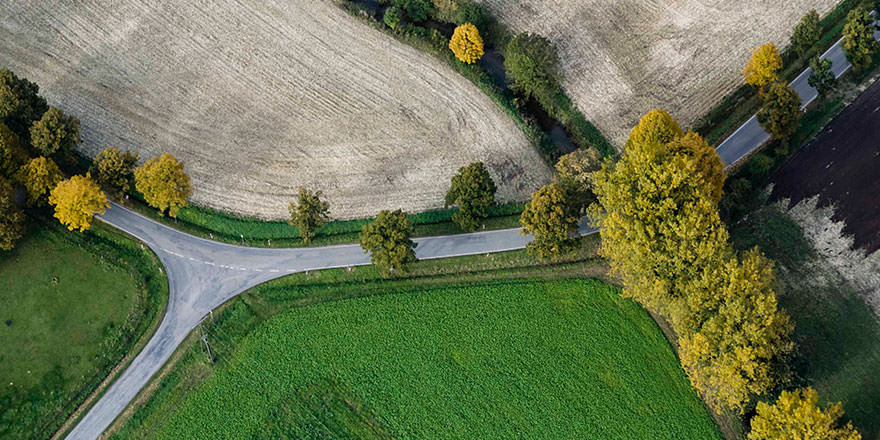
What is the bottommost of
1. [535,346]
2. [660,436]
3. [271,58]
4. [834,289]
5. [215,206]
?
[660,436]

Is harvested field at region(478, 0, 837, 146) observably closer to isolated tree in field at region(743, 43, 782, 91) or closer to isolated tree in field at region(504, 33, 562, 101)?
isolated tree in field at region(504, 33, 562, 101)

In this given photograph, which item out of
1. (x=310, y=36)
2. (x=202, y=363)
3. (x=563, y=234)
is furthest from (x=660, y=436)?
(x=310, y=36)

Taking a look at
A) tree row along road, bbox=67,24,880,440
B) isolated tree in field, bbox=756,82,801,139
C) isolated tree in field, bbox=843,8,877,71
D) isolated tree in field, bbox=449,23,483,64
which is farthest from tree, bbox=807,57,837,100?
isolated tree in field, bbox=449,23,483,64

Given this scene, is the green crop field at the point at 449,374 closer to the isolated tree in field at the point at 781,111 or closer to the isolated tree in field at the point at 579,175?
the isolated tree in field at the point at 579,175

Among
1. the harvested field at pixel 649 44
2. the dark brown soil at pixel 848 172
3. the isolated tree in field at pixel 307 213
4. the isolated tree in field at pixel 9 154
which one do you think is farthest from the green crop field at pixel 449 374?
the isolated tree in field at pixel 9 154

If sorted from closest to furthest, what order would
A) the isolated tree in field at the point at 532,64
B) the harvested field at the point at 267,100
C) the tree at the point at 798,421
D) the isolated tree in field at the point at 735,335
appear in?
the tree at the point at 798,421 → the isolated tree in field at the point at 735,335 → the harvested field at the point at 267,100 → the isolated tree in field at the point at 532,64

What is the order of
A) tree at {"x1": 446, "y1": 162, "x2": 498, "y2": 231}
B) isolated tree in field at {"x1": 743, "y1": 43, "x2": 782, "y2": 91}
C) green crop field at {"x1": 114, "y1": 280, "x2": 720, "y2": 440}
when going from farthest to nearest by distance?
isolated tree in field at {"x1": 743, "y1": 43, "x2": 782, "y2": 91} → tree at {"x1": 446, "y1": 162, "x2": 498, "y2": 231} → green crop field at {"x1": 114, "y1": 280, "x2": 720, "y2": 440}

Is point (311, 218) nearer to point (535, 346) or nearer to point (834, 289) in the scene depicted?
point (535, 346)
